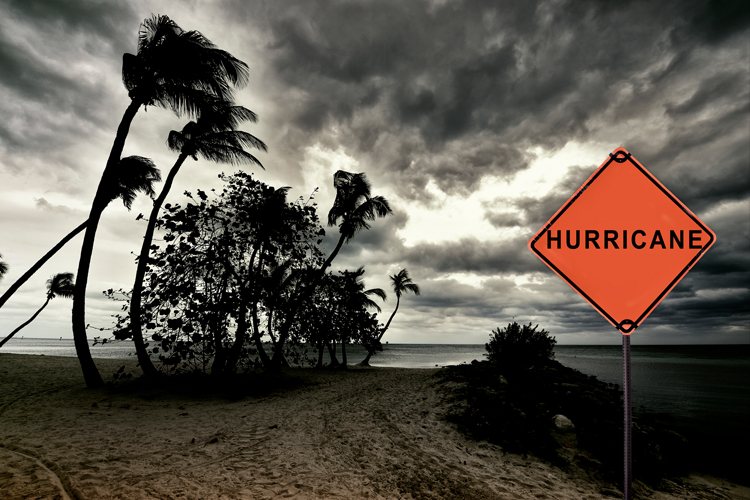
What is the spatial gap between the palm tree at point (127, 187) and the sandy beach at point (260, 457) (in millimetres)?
4007

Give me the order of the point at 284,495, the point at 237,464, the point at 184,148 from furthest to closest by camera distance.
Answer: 1. the point at 184,148
2. the point at 237,464
3. the point at 284,495

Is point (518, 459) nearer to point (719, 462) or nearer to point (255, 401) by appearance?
point (719, 462)

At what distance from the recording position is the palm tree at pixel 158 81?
9773 millimetres

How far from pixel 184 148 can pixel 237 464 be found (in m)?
10.4

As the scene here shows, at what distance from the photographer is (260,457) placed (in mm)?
5523

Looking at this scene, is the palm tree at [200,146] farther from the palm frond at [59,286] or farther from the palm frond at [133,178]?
the palm frond at [59,286]

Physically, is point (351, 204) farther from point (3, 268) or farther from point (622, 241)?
point (3, 268)

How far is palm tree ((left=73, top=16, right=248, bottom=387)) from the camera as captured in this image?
977cm

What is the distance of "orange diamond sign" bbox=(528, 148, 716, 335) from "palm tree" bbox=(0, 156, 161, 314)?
1304 cm

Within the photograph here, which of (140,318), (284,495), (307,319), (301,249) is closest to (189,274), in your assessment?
(140,318)

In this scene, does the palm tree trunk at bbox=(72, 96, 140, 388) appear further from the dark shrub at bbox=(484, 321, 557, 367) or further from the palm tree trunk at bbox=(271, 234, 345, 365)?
the dark shrub at bbox=(484, 321, 557, 367)

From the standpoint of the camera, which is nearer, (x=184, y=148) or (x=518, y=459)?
(x=518, y=459)

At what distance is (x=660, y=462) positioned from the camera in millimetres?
5988

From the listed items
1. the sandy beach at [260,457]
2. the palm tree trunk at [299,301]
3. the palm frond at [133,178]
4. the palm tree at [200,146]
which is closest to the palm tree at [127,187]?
the palm frond at [133,178]
